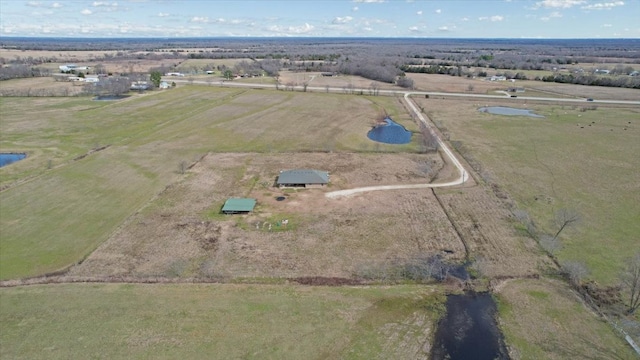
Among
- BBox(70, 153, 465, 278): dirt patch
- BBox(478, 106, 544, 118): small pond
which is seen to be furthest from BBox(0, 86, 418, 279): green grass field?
BBox(478, 106, 544, 118): small pond

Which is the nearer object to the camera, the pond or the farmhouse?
the pond

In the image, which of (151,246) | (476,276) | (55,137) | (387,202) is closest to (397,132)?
(387,202)

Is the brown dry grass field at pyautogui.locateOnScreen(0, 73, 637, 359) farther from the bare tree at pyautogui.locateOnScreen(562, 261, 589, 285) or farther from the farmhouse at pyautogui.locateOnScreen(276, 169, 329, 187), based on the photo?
the bare tree at pyautogui.locateOnScreen(562, 261, 589, 285)

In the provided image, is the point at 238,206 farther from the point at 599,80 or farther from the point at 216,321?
the point at 599,80

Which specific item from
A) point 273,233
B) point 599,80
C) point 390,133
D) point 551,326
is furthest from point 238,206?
point 599,80

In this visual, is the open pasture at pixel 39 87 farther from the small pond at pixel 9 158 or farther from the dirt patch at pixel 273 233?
the dirt patch at pixel 273 233

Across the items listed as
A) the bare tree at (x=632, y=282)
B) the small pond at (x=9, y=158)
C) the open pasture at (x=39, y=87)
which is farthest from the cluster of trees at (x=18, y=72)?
the bare tree at (x=632, y=282)
